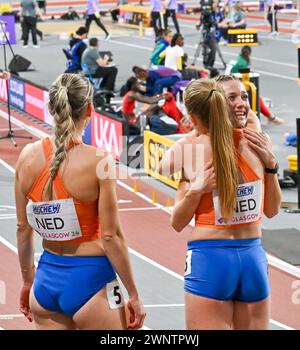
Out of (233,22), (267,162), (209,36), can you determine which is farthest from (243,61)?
(267,162)

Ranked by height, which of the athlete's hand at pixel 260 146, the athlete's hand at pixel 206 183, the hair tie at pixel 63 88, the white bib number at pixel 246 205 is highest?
the hair tie at pixel 63 88

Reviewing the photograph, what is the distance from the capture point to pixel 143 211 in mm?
Answer: 14352

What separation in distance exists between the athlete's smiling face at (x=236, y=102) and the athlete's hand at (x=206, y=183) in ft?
1.26

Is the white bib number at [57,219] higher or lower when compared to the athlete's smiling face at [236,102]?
lower

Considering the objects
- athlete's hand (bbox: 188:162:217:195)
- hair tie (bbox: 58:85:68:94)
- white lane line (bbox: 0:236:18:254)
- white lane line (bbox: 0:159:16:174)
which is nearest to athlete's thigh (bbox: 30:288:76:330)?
athlete's hand (bbox: 188:162:217:195)

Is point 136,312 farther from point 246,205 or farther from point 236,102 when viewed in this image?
point 236,102

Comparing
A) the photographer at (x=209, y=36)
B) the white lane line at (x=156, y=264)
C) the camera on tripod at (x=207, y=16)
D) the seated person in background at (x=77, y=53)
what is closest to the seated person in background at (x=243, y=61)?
the seated person in background at (x=77, y=53)

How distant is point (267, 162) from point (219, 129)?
1.30 feet

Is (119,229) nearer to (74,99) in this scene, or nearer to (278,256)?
(74,99)

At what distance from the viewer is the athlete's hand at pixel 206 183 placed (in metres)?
5.92

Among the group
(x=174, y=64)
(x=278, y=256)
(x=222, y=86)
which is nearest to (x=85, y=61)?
(x=174, y=64)

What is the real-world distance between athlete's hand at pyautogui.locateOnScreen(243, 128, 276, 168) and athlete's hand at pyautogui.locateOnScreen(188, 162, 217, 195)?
0.28 m

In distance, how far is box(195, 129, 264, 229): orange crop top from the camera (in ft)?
19.6

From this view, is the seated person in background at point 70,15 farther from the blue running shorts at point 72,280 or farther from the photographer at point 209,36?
the blue running shorts at point 72,280
